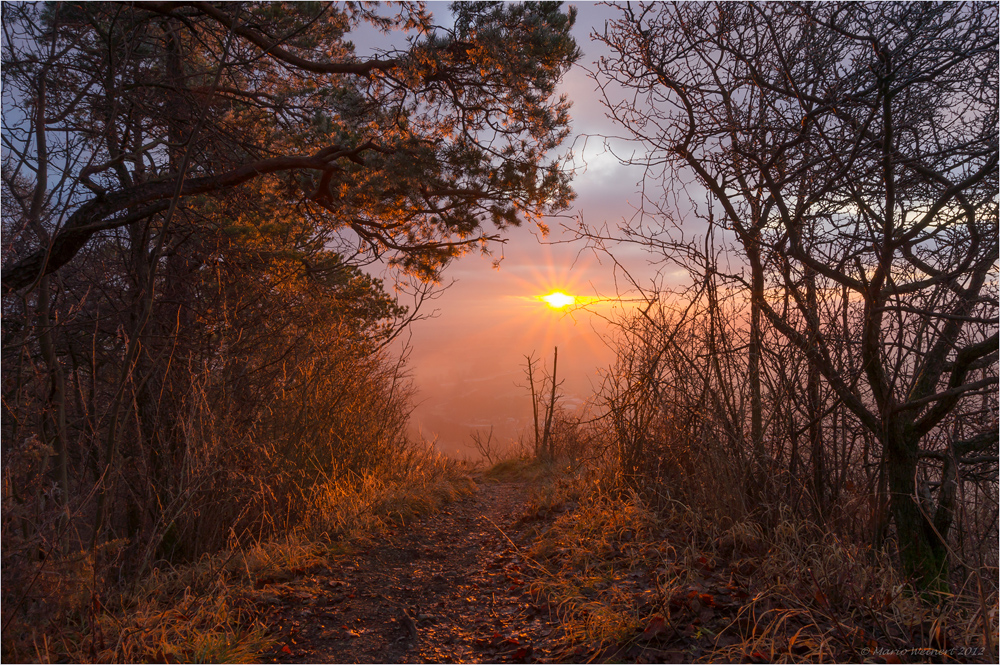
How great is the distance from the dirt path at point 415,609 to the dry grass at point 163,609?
0.18 metres

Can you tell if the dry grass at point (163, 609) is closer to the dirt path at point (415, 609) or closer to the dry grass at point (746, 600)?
the dirt path at point (415, 609)

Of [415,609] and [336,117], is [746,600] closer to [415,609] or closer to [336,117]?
[415,609]

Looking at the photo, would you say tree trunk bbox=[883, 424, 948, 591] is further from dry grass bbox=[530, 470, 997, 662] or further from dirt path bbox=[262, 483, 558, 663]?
dirt path bbox=[262, 483, 558, 663]

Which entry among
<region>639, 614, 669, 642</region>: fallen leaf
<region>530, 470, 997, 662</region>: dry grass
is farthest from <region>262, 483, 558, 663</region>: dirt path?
<region>639, 614, 669, 642</region>: fallen leaf

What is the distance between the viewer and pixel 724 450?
3766 mm

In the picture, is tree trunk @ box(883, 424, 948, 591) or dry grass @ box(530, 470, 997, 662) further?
tree trunk @ box(883, 424, 948, 591)

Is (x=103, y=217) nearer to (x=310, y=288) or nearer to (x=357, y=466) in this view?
(x=310, y=288)

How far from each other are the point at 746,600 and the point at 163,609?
11.1 ft

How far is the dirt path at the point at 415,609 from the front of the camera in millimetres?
3035

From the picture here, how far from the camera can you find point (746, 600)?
2.84 metres

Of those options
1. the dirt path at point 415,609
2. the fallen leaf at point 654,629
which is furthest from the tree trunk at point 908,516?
the dirt path at point 415,609

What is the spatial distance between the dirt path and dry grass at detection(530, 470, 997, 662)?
286 mm

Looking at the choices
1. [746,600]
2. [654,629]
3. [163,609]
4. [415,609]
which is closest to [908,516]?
[746,600]

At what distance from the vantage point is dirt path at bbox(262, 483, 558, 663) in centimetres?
304
